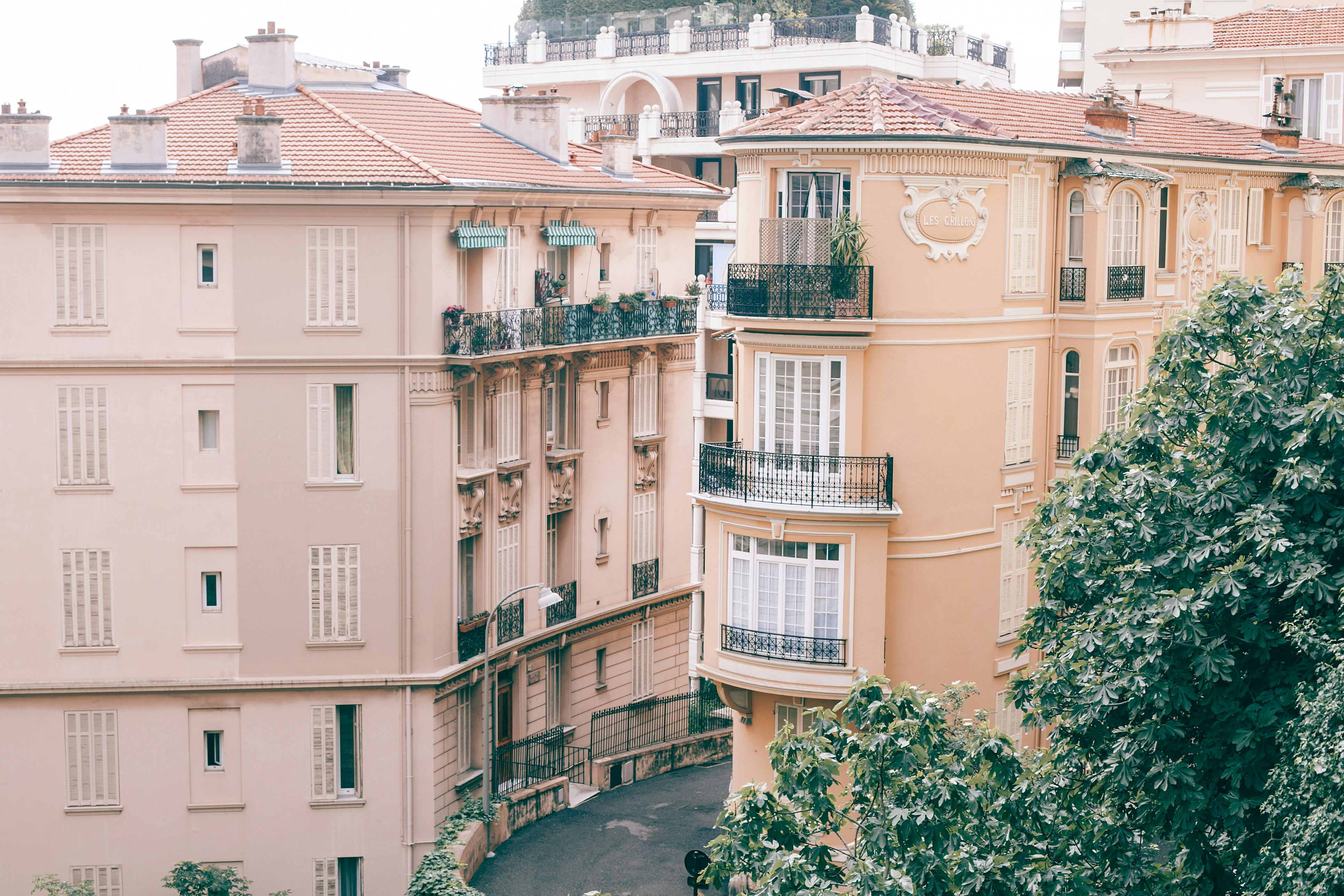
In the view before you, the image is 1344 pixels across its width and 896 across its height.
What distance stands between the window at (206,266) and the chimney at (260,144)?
202cm

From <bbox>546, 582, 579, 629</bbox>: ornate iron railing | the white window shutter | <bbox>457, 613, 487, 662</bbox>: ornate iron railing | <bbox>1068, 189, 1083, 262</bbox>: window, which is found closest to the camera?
<bbox>1068, 189, 1083, 262</bbox>: window

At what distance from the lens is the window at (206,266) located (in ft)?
132

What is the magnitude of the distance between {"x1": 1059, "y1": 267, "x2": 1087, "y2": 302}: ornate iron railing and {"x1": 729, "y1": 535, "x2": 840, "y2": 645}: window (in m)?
8.26

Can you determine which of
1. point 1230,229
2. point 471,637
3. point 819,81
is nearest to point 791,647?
point 471,637

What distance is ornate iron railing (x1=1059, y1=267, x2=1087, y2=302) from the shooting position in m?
36.7

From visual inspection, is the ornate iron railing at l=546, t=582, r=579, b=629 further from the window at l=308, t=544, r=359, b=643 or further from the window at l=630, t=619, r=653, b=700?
the window at l=308, t=544, r=359, b=643

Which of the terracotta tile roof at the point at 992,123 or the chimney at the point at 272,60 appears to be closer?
the terracotta tile roof at the point at 992,123

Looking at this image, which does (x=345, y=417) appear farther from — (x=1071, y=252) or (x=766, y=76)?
(x=766, y=76)

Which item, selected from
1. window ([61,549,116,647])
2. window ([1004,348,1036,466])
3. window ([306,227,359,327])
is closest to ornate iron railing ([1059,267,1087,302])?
window ([1004,348,1036,466])

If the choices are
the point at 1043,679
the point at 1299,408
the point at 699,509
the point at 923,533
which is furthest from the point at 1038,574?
the point at 699,509

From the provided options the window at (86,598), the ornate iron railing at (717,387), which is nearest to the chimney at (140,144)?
the window at (86,598)

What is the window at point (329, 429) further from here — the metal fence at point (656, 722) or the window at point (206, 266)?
the metal fence at point (656, 722)

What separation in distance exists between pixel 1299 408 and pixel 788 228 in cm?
1319

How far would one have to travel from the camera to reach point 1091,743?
78.9ft
